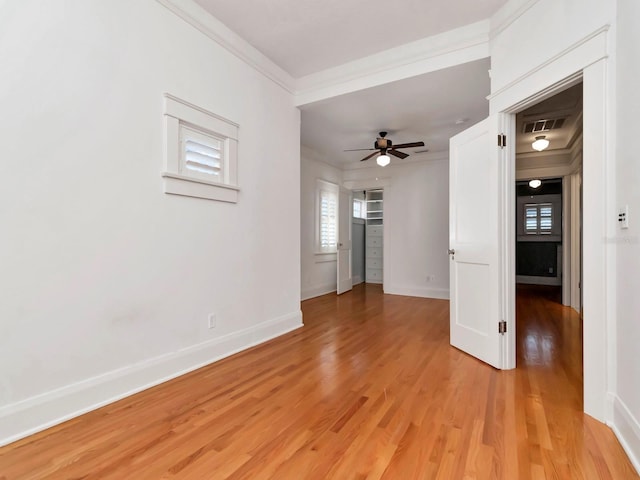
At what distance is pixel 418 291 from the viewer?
20.6 ft

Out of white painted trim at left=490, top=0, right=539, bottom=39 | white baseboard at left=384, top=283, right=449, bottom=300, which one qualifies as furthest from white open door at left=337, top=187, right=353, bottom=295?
white painted trim at left=490, top=0, right=539, bottom=39

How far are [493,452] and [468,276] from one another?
1724 mm

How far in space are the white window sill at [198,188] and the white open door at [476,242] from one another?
7.27ft

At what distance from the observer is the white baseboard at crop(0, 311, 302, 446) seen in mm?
1712

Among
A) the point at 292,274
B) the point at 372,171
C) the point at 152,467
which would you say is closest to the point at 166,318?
the point at 152,467

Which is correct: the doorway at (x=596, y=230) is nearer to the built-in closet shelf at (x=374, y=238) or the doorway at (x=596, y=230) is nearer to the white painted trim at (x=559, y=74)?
the white painted trim at (x=559, y=74)

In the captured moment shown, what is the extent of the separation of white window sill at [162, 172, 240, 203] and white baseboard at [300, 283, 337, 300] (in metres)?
3.12

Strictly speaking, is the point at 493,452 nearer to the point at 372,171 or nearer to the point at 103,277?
the point at 103,277

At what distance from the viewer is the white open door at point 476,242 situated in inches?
107

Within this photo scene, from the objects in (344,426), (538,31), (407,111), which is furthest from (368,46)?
(344,426)

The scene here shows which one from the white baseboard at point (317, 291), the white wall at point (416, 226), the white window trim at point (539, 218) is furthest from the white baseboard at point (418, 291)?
the white window trim at point (539, 218)

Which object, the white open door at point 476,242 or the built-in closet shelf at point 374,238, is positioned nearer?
the white open door at point 476,242

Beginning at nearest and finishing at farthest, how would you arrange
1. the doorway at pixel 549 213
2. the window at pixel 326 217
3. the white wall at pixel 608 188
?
1. the white wall at pixel 608 188
2. the doorway at pixel 549 213
3. the window at pixel 326 217

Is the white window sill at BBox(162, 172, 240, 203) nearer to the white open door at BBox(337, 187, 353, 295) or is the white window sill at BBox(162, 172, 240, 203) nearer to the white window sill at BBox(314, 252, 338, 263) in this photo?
the white window sill at BBox(314, 252, 338, 263)
